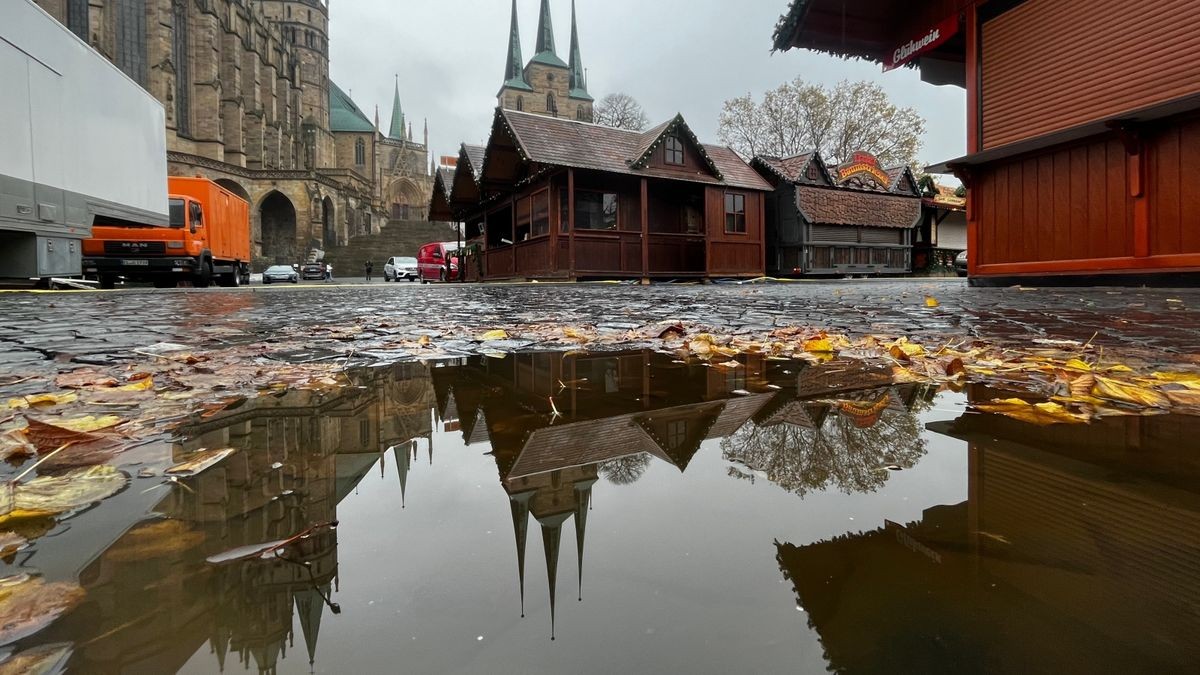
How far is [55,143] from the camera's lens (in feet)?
28.2

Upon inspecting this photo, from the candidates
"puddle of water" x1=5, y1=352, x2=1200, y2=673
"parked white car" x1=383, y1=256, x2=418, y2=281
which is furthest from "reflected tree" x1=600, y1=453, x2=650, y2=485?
"parked white car" x1=383, y1=256, x2=418, y2=281

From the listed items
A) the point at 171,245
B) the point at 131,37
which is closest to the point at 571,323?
the point at 171,245

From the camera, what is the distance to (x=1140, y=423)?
1532 millimetres

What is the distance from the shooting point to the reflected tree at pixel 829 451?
1.19 m

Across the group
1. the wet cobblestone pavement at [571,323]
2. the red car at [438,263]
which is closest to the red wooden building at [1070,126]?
the wet cobblestone pavement at [571,323]

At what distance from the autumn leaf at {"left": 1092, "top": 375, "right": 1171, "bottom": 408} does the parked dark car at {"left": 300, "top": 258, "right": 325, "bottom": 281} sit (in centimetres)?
4082

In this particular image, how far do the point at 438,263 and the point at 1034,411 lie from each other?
2830 centimetres

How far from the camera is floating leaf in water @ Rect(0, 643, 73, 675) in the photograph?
2.00 ft

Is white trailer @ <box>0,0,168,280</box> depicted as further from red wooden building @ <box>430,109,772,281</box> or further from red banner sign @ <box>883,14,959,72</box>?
red banner sign @ <box>883,14,959,72</box>

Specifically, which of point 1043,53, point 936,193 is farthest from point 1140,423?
point 936,193

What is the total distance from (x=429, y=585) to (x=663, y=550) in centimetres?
32

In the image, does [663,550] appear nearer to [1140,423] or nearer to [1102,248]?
[1140,423]

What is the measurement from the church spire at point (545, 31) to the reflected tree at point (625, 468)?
84554 millimetres

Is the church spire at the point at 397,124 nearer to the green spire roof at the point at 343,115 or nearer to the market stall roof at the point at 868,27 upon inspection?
the green spire roof at the point at 343,115
